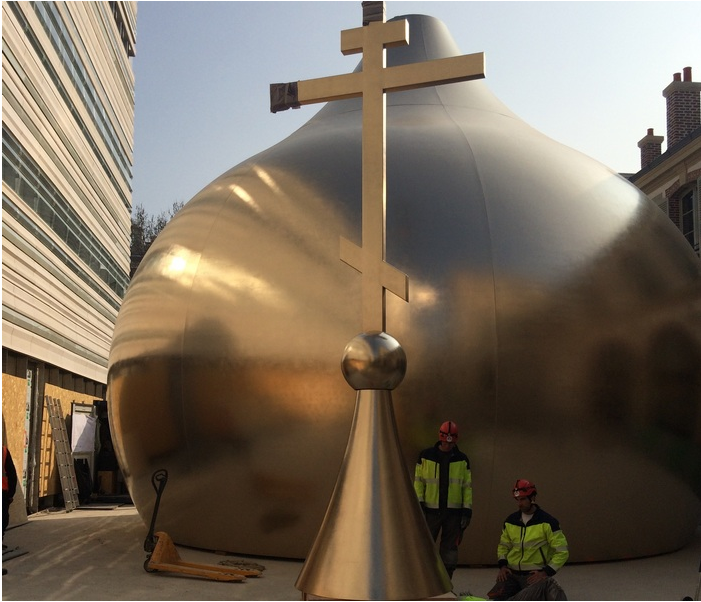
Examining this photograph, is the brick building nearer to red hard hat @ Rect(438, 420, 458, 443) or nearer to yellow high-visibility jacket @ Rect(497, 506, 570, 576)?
red hard hat @ Rect(438, 420, 458, 443)

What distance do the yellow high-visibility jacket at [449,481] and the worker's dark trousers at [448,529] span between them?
2.9 inches

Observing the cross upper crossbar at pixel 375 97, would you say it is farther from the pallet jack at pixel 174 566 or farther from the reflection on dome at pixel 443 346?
the pallet jack at pixel 174 566

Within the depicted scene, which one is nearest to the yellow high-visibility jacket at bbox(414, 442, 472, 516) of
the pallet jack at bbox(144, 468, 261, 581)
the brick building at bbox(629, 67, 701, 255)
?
the pallet jack at bbox(144, 468, 261, 581)

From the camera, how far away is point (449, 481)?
802 cm

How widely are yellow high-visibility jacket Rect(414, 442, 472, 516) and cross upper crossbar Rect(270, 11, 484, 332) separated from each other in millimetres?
2060

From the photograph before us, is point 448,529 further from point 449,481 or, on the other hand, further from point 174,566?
point 174,566

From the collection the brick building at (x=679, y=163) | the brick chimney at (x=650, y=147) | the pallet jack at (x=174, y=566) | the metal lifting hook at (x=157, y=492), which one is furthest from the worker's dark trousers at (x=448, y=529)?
the brick chimney at (x=650, y=147)

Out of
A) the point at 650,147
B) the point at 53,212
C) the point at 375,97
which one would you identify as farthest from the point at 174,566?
the point at 650,147

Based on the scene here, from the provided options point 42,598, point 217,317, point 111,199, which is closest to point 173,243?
point 217,317

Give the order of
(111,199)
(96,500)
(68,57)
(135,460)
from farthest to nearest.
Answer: (111,199) < (68,57) < (96,500) < (135,460)

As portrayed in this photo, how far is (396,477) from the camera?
639 centimetres

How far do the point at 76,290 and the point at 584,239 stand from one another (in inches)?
636

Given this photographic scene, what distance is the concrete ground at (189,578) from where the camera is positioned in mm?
8305

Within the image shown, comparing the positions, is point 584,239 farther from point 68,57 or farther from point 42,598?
point 68,57
